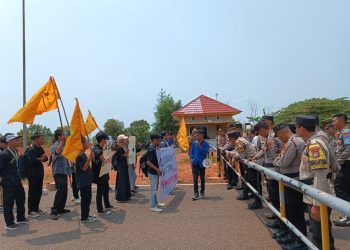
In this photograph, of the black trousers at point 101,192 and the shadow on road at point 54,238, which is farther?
the black trousers at point 101,192

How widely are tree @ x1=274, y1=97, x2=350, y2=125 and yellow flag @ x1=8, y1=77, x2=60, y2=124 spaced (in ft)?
84.4

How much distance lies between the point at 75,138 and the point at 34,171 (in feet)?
6.53

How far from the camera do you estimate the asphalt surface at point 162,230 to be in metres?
5.46

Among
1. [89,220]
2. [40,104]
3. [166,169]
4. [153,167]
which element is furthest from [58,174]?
[166,169]

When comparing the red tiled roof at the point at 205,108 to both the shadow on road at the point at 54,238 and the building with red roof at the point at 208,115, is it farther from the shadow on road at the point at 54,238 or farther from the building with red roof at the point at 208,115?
the shadow on road at the point at 54,238

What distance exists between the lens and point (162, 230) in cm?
626

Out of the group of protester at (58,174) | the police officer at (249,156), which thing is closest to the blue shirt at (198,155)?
the police officer at (249,156)

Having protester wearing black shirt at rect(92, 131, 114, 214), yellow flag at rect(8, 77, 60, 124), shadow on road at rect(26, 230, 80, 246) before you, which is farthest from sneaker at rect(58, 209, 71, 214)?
yellow flag at rect(8, 77, 60, 124)

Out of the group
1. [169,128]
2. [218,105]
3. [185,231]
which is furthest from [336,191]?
[169,128]

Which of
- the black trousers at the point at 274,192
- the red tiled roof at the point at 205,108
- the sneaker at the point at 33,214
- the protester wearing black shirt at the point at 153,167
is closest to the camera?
the black trousers at the point at 274,192

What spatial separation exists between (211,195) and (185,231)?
11.1 ft

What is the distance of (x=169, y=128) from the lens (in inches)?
2221

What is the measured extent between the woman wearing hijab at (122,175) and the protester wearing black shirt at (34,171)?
201cm

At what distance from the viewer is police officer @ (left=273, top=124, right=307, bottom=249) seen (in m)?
4.69
